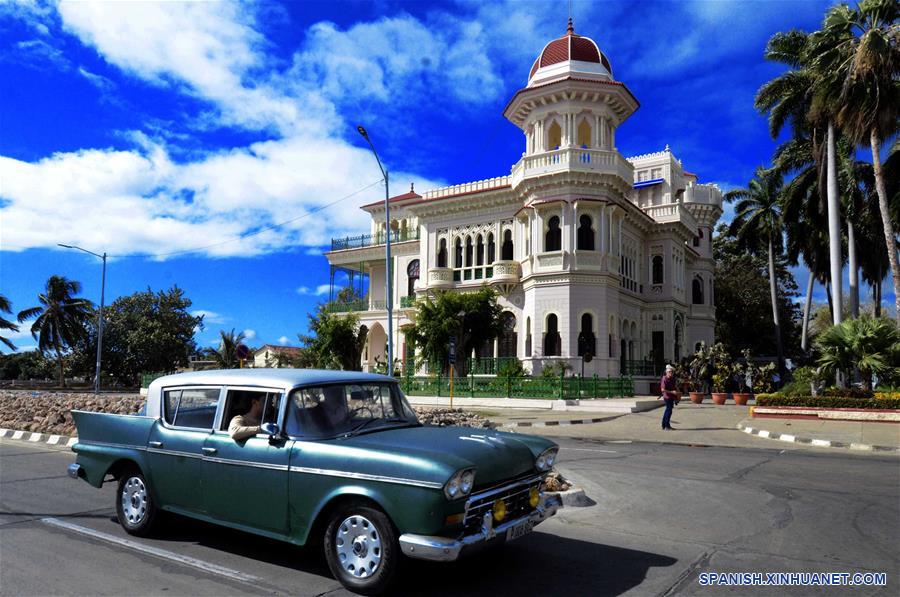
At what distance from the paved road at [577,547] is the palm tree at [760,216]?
41.4m

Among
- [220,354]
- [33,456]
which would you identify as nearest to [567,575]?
[33,456]

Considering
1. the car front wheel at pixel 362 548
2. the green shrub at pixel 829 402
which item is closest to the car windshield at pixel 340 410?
the car front wheel at pixel 362 548

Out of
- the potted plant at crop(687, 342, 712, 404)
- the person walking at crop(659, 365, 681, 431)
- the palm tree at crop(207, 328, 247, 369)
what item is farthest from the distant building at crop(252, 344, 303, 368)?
the person walking at crop(659, 365, 681, 431)

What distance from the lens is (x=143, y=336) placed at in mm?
52062

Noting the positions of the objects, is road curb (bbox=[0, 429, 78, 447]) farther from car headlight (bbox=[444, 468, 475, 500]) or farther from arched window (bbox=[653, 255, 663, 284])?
arched window (bbox=[653, 255, 663, 284])

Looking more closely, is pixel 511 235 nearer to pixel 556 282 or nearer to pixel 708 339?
pixel 556 282

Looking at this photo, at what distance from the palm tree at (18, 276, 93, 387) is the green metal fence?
132ft

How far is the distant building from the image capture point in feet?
156

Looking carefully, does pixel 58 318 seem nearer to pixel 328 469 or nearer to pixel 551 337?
pixel 551 337

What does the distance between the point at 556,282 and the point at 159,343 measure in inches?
1391

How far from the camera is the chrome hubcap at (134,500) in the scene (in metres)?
5.96

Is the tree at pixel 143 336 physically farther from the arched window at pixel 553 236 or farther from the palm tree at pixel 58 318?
the arched window at pixel 553 236

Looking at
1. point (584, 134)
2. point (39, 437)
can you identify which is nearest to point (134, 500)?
point (39, 437)

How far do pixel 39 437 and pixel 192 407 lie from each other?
10927mm
